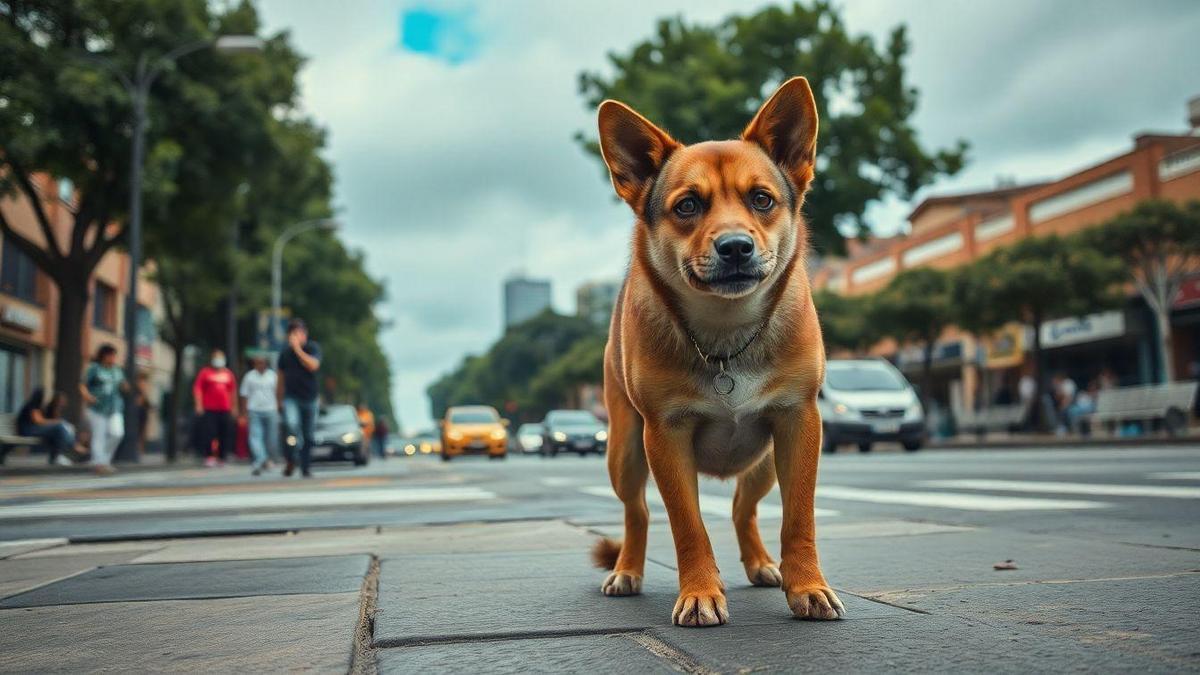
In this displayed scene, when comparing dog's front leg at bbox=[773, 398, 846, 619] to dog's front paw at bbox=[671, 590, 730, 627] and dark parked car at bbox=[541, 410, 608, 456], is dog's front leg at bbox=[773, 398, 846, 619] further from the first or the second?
dark parked car at bbox=[541, 410, 608, 456]

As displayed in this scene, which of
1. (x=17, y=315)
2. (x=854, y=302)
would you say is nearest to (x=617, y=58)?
(x=854, y=302)

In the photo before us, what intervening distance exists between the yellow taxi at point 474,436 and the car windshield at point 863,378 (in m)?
11.7

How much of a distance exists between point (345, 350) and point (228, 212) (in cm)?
2078

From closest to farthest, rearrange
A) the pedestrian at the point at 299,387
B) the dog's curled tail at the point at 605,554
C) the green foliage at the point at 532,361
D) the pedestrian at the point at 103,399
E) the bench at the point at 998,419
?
1. the dog's curled tail at the point at 605,554
2. the pedestrian at the point at 299,387
3. the pedestrian at the point at 103,399
4. the bench at the point at 998,419
5. the green foliage at the point at 532,361

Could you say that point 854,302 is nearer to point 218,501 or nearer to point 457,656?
point 218,501

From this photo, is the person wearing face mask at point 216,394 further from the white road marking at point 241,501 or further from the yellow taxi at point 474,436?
the yellow taxi at point 474,436

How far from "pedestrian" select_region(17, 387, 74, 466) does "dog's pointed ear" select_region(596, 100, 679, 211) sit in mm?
A: 18017

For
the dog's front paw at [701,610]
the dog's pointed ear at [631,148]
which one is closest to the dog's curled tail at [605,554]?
the dog's front paw at [701,610]

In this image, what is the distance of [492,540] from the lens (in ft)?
17.1

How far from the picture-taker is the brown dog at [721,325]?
2877 millimetres

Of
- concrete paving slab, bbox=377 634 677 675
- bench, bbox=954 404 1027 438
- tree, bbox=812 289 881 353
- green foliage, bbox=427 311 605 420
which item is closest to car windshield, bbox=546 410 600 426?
bench, bbox=954 404 1027 438

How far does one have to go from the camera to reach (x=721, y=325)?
3.04 m

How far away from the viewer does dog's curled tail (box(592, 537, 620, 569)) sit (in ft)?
12.1

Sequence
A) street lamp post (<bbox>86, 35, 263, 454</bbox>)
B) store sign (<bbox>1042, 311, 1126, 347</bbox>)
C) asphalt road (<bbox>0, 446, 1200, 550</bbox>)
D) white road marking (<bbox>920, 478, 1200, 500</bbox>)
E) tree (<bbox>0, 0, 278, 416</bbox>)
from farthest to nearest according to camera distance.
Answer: store sign (<bbox>1042, 311, 1126, 347</bbox>), street lamp post (<bbox>86, 35, 263, 454</bbox>), tree (<bbox>0, 0, 278, 416</bbox>), white road marking (<bbox>920, 478, 1200, 500</bbox>), asphalt road (<bbox>0, 446, 1200, 550</bbox>)
